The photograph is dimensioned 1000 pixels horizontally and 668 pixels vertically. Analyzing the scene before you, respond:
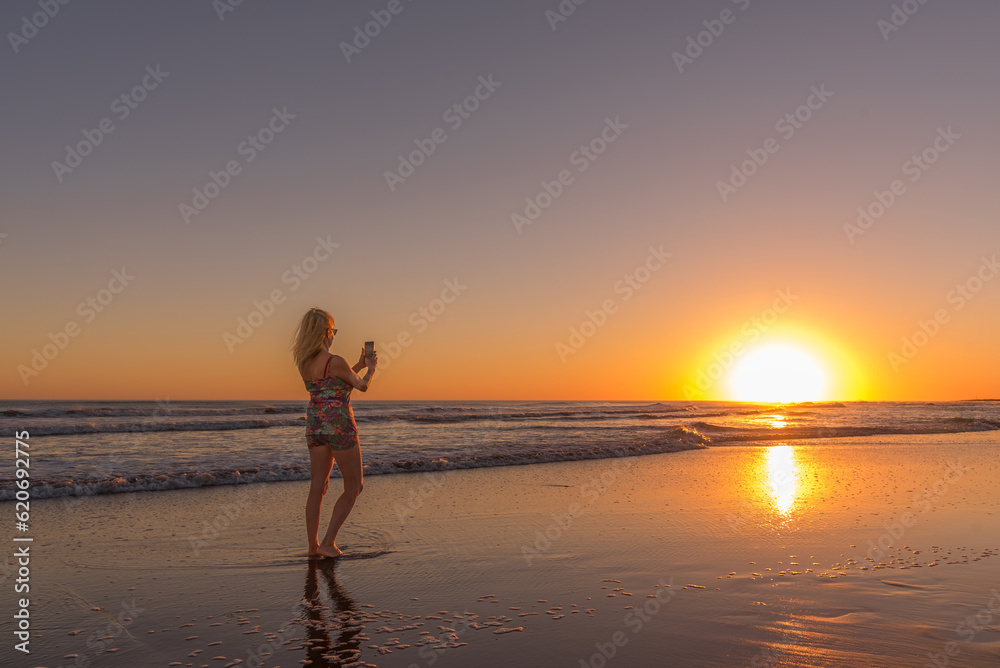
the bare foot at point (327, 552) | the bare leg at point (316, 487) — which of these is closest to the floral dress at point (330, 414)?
the bare leg at point (316, 487)

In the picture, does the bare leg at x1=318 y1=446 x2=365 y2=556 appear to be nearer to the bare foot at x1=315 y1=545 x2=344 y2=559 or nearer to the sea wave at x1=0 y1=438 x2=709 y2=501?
the bare foot at x1=315 y1=545 x2=344 y2=559

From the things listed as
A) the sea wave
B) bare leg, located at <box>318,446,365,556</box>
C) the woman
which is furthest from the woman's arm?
the sea wave

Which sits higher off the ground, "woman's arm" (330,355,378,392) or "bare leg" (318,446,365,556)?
"woman's arm" (330,355,378,392)

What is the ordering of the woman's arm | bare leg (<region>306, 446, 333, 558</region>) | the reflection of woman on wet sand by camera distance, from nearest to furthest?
1. the reflection of woman on wet sand
2. the woman's arm
3. bare leg (<region>306, 446, 333, 558</region>)

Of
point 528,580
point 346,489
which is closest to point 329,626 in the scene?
point 528,580

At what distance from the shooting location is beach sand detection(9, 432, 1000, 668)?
3.70m

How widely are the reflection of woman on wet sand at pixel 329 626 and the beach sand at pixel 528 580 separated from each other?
22 millimetres

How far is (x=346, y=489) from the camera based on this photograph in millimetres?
6000

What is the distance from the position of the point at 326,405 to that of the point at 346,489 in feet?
2.79

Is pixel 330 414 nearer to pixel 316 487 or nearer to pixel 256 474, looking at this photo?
pixel 316 487

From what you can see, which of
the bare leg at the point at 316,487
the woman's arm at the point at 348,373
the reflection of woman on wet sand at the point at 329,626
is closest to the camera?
the reflection of woman on wet sand at the point at 329,626

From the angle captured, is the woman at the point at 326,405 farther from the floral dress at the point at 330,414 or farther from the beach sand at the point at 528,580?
the beach sand at the point at 528,580

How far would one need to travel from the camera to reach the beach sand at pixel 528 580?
3.70 metres

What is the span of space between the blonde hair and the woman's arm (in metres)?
0.20
